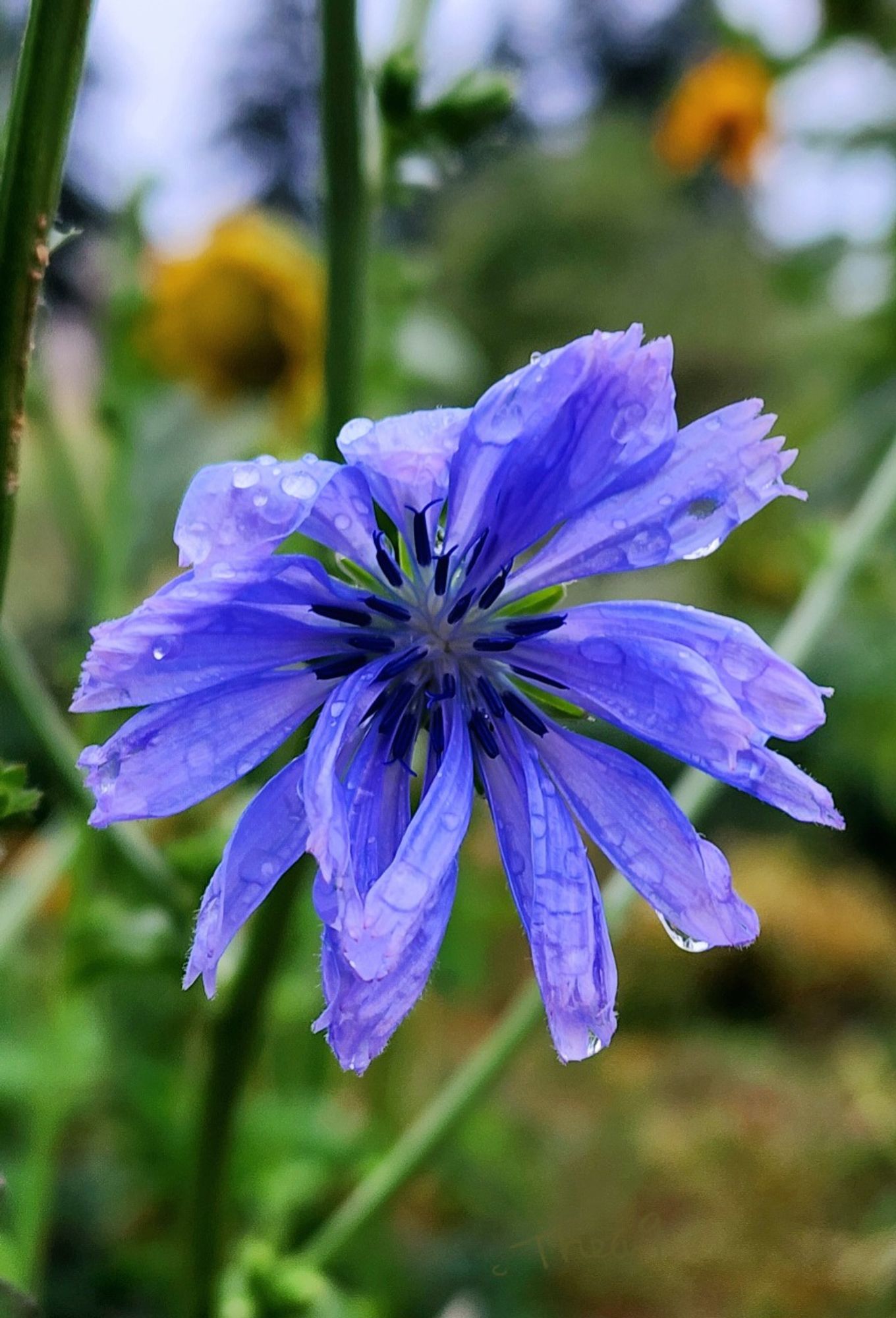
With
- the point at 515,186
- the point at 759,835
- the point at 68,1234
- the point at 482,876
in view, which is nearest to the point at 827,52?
the point at 482,876

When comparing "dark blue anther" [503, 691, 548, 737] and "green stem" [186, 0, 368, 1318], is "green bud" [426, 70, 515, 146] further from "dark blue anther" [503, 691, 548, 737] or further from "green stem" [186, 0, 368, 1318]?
"dark blue anther" [503, 691, 548, 737]

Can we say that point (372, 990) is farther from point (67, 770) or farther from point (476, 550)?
point (67, 770)

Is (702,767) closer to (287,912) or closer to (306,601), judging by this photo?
(306,601)

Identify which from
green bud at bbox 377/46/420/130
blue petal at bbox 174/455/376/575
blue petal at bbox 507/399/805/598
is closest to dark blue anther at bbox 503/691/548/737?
blue petal at bbox 507/399/805/598

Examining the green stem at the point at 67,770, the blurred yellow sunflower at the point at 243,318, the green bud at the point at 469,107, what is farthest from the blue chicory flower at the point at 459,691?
the blurred yellow sunflower at the point at 243,318

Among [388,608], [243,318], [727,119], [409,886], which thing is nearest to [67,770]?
[388,608]

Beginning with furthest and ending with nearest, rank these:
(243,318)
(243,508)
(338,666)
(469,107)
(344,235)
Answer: (243,318), (469,107), (344,235), (338,666), (243,508)
